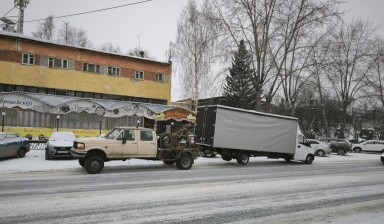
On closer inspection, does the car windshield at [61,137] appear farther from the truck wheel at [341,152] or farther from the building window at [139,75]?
the truck wheel at [341,152]

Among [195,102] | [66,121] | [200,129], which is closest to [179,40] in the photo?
[195,102]

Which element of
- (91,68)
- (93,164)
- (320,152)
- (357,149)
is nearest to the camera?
(93,164)

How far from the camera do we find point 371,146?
4288 centimetres

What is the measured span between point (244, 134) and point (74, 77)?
20.2m

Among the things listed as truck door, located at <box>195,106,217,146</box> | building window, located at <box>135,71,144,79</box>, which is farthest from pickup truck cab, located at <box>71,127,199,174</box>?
building window, located at <box>135,71,144,79</box>

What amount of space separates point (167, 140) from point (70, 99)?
16.9m

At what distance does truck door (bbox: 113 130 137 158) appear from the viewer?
52.9ft

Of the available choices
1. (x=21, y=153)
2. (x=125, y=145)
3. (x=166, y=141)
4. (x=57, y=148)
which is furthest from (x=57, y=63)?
(x=125, y=145)

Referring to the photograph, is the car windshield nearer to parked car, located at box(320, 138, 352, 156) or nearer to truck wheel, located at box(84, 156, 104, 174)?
truck wheel, located at box(84, 156, 104, 174)

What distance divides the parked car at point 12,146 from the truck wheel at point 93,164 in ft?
22.0

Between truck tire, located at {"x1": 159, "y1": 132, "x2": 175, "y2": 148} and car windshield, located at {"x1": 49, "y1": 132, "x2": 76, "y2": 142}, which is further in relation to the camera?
car windshield, located at {"x1": 49, "y1": 132, "x2": 76, "y2": 142}

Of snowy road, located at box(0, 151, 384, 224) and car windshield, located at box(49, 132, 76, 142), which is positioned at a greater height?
car windshield, located at box(49, 132, 76, 142)

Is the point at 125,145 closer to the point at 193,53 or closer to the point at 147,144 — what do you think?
the point at 147,144

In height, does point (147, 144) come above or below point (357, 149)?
above
